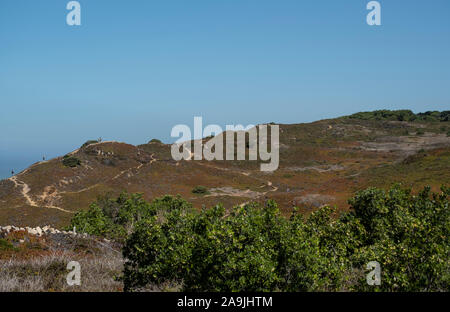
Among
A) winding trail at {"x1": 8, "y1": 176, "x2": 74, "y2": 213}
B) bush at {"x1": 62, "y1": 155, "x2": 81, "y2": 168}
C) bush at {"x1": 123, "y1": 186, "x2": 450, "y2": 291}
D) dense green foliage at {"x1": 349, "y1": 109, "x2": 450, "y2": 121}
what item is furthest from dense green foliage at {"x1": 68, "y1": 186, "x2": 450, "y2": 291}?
dense green foliage at {"x1": 349, "y1": 109, "x2": 450, "y2": 121}

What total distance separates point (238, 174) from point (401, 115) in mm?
90578

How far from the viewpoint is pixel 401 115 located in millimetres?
132125

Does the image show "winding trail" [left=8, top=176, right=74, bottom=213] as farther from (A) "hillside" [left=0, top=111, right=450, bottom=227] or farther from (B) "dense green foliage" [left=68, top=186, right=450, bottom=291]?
(B) "dense green foliage" [left=68, top=186, right=450, bottom=291]

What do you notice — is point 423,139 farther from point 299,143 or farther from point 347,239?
point 347,239

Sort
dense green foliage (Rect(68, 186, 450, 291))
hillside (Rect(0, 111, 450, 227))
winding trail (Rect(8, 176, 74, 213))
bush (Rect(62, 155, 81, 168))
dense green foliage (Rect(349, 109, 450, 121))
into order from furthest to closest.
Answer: dense green foliage (Rect(349, 109, 450, 121))
bush (Rect(62, 155, 81, 168))
winding trail (Rect(8, 176, 74, 213))
hillside (Rect(0, 111, 450, 227))
dense green foliage (Rect(68, 186, 450, 291))

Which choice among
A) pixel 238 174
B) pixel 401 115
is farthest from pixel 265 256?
pixel 401 115

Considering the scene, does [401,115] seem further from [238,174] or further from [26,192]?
[26,192]

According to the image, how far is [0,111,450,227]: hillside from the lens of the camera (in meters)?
40.4

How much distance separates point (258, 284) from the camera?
862 cm

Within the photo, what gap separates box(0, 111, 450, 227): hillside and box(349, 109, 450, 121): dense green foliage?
76.6ft

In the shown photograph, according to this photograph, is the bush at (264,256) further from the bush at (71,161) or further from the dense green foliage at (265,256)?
the bush at (71,161)

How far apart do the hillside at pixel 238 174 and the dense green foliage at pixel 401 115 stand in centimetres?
2335

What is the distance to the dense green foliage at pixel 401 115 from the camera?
13112 cm

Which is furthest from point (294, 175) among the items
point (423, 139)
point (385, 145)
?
point (423, 139)
